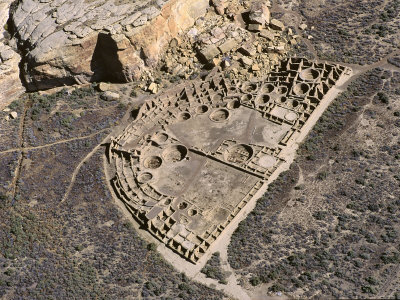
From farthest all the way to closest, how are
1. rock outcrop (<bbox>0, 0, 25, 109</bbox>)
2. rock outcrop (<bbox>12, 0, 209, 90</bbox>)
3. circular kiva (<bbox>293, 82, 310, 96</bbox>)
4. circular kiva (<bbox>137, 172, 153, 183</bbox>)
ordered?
rock outcrop (<bbox>0, 0, 25, 109</bbox>)
rock outcrop (<bbox>12, 0, 209, 90</bbox>)
circular kiva (<bbox>293, 82, 310, 96</bbox>)
circular kiva (<bbox>137, 172, 153, 183</bbox>)

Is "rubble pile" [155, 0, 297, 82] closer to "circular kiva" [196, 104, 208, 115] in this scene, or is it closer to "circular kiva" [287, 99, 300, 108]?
"circular kiva" [196, 104, 208, 115]

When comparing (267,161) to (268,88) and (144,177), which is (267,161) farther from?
(144,177)

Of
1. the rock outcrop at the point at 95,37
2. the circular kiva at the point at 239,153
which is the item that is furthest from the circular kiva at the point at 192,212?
the rock outcrop at the point at 95,37

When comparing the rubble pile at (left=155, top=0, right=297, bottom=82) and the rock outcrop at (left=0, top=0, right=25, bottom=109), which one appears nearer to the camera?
the rock outcrop at (left=0, top=0, right=25, bottom=109)

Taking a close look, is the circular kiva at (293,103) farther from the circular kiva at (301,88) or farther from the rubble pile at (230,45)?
the rubble pile at (230,45)

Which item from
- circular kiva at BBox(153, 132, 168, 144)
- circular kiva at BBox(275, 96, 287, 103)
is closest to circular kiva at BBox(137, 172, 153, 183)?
circular kiva at BBox(153, 132, 168, 144)

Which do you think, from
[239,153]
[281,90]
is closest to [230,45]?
[281,90]
